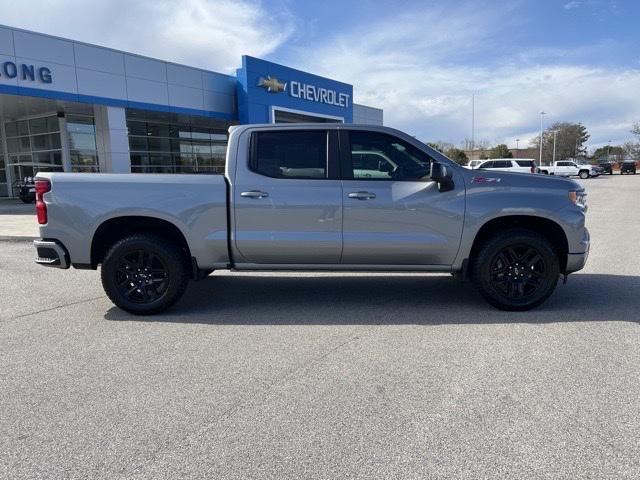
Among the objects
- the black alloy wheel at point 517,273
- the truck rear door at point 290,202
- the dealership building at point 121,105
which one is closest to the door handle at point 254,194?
the truck rear door at point 290,202

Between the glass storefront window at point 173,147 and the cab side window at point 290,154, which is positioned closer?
the cab side window at point 290,154

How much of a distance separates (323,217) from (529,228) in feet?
7.44

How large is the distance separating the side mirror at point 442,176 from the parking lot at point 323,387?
4.52ft

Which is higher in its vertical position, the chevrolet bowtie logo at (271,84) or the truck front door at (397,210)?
the chevrolet bowtie logo at (271,84)

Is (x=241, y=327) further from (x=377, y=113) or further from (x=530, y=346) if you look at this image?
(x=377, y=113)

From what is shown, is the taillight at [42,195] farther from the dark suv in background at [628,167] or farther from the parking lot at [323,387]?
the dark suv in background at [628,167]

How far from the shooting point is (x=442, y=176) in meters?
4.87

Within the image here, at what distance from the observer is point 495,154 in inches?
3219

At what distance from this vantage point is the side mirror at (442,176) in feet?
15.9

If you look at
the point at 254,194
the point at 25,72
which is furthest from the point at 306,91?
the point at 254,194

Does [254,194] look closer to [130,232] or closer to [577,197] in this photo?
Result: [130,232]

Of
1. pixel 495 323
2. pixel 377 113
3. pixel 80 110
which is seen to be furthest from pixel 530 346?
pixel 377 113

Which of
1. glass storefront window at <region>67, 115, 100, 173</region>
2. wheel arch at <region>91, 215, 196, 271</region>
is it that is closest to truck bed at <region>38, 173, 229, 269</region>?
wheel arch at <region>91, 215, 196, 271</region>

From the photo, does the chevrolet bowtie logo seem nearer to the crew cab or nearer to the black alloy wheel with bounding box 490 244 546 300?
the black alloy wheel with bounding box 490 244 546 300
